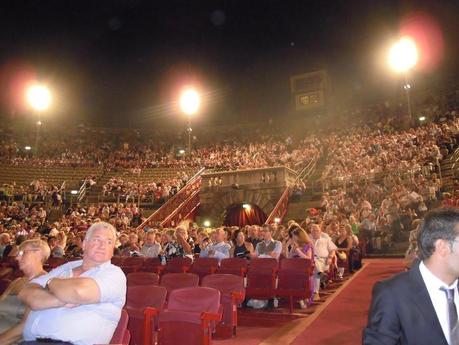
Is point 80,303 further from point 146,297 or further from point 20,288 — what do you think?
point 146,297

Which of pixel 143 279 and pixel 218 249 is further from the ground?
pixel 218 249

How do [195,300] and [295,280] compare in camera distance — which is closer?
[195,300]

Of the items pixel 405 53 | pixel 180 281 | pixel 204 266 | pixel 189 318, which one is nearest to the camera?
pixel 189 318

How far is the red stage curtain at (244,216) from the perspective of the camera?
66.6 ft

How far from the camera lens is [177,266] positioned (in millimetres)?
8453

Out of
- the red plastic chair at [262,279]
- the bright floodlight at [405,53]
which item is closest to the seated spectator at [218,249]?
the red plastic chair at [262,279]

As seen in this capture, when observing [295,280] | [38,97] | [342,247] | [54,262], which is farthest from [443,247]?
A: [38,97]

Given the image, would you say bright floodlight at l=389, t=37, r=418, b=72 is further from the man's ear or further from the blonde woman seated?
the man's ear

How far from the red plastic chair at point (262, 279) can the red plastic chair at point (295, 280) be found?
127mm

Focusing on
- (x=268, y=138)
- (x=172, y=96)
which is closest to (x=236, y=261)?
(x=268, y=138)

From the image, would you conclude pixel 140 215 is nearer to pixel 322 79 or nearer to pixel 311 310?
pixel 311 310

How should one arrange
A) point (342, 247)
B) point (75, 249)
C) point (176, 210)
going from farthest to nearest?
point (176, 210) < point (75, 249) < point (342, 247)

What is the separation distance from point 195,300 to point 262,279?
288 centimetres

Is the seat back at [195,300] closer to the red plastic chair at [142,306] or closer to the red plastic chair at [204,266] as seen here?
the red plastic chair at [142,306]
